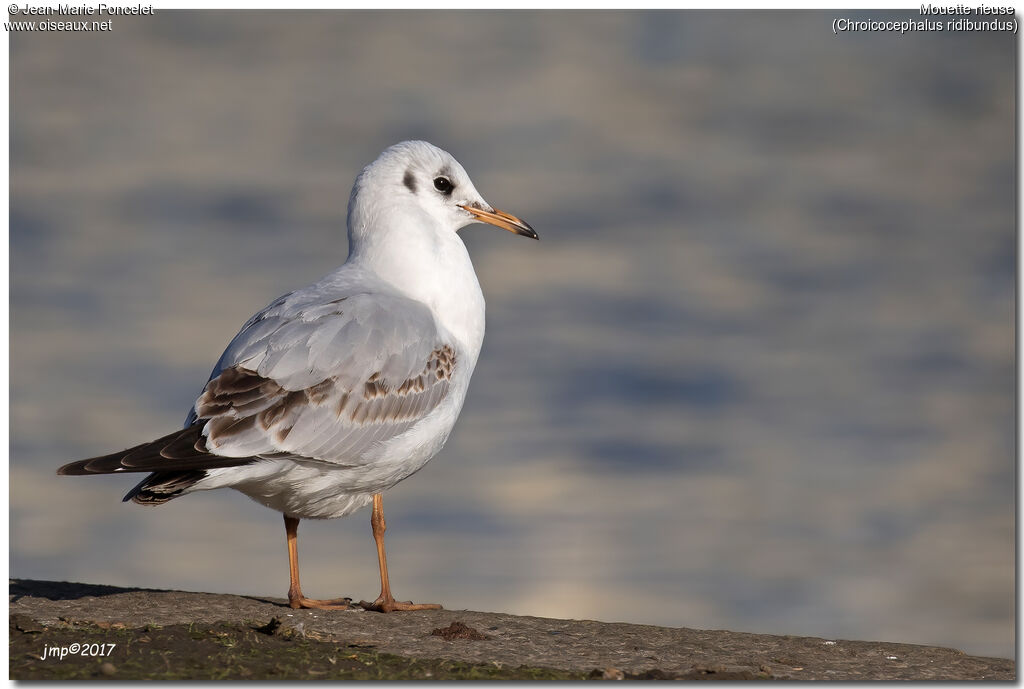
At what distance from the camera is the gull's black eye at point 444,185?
10.5 m

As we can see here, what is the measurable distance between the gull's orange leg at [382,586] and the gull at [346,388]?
0.4 inches

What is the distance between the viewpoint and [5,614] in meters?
7.45

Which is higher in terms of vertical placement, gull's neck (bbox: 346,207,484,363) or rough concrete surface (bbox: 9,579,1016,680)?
gull's neck (bbox: 346,207,484,363)

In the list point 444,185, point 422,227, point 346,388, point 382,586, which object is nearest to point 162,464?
point 346,388

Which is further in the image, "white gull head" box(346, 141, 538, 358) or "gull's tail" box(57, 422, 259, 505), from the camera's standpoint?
"white gull head" box(346, 141, 538, 358)

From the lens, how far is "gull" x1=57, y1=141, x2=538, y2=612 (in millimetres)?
8328

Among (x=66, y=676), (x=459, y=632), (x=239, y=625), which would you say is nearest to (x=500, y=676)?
(x=459, y=632)

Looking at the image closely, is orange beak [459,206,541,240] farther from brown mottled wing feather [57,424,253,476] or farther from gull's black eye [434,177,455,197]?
brown mottled wing feather [57,424,253,476]

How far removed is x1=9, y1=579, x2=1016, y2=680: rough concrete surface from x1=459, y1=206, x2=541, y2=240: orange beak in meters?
3.32

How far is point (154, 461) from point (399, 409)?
184 cm

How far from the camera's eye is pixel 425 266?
9.87m

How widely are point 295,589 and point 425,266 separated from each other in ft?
8.85

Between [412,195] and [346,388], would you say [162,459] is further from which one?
[412,195]
